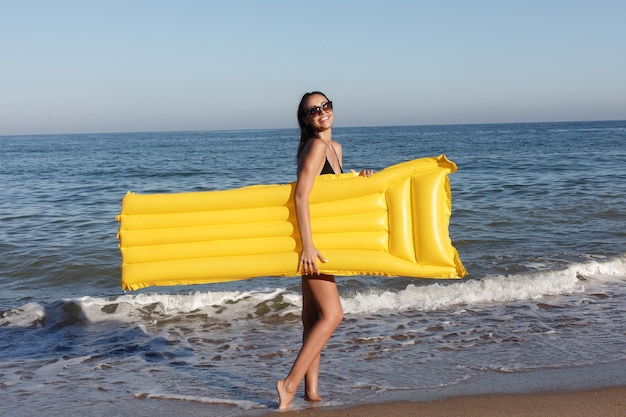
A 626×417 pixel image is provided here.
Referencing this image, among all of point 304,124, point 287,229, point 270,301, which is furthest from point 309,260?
point 270,301

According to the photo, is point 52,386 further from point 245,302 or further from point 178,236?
point 245,302

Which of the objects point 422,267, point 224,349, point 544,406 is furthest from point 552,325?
point 224,349

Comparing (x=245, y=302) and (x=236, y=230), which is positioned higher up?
(x=236, y=230)

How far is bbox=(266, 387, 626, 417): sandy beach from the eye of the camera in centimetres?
343

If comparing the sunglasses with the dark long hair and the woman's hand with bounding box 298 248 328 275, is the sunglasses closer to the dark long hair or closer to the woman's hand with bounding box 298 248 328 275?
the dark long hair

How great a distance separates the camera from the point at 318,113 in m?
3.25

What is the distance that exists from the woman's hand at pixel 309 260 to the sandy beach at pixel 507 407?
787mm

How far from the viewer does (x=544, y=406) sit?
3.51m

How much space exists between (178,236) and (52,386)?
1.50 meters

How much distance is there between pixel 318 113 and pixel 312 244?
0.65m

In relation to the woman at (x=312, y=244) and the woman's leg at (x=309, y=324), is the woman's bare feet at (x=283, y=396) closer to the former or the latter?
the woman at (x=312, y=244)

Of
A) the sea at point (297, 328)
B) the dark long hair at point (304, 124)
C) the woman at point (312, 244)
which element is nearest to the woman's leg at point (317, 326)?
the woman at point (312, 244)

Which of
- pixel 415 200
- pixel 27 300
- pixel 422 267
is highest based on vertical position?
pixel 415 200

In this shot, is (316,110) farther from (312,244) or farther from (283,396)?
(283,396)
